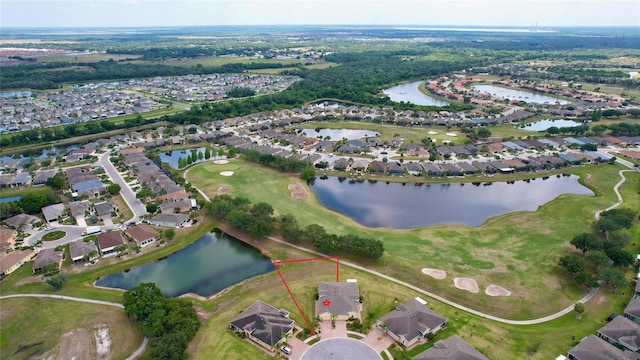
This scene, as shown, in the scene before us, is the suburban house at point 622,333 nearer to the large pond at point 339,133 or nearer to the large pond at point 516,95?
the large pond at point 339,133

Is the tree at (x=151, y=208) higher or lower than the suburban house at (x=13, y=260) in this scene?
higher

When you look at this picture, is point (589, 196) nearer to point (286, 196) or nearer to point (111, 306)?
point (286, 196)

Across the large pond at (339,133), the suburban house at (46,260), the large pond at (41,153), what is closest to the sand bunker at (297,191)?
the large pond at (339,133)

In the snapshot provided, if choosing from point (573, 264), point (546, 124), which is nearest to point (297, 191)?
point (573, 264)

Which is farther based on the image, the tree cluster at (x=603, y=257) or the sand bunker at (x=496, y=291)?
the sand bunker at (x=496, y=291)

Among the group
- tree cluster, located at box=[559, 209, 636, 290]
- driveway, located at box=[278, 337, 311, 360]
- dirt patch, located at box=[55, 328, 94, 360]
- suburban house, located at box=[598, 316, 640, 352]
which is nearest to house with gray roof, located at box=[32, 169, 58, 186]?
dirt patch, located at box=[55, 328, 94, 360]

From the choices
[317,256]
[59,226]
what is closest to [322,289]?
[317,256]

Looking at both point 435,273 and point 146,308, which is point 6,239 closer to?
point 146,308
